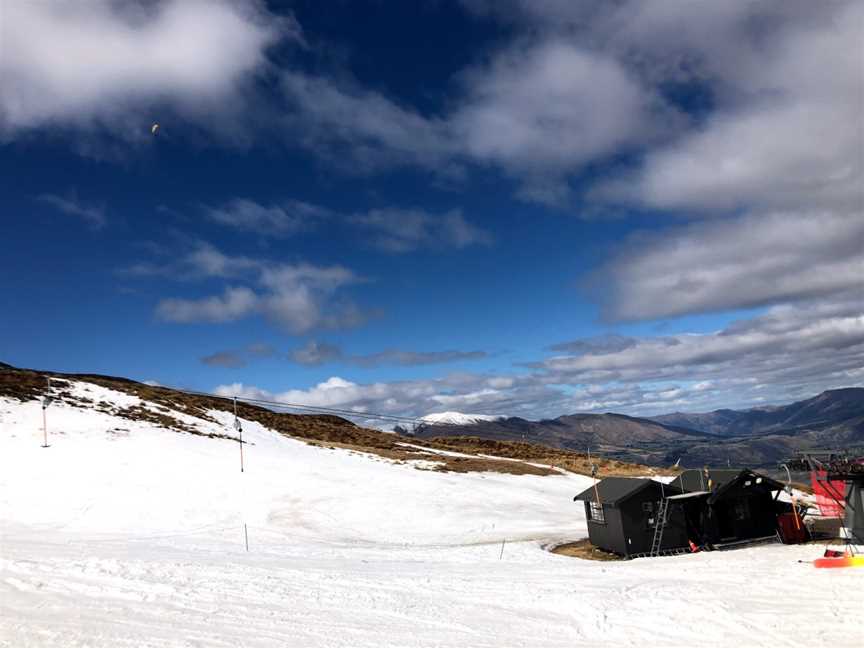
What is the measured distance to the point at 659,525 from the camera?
34.8 meters

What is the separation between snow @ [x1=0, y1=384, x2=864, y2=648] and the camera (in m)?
15.7

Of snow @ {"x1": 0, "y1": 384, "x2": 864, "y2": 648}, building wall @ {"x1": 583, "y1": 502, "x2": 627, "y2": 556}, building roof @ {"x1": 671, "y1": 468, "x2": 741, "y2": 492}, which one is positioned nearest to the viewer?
snow @ {"x1": 0, "y1": 384, "x2": 864, "y2": 648}

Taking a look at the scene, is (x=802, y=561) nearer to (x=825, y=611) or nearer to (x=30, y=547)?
(x=825, y=611)

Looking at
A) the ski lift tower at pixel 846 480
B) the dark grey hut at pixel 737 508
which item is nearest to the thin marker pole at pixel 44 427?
the dark grey hut at pixel 737 508

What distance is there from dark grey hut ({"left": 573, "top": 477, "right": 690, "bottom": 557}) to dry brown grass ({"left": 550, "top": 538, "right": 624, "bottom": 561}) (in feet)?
1.44

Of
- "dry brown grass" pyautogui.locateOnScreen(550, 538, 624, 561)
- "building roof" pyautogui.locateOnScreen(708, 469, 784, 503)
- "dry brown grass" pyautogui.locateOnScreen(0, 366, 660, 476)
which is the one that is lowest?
"dry brown grass" pyautogui.locateOnScreen(550, 538, 624, 561)

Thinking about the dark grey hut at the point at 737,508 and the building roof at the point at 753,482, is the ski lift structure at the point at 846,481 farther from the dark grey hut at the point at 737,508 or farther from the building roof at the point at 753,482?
the dark grey hut at the point at 737,508

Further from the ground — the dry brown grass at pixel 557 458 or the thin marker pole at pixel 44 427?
the thin marker pole at pixel 44 427

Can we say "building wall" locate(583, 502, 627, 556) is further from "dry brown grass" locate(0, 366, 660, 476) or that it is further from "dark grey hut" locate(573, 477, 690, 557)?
"dry brown grass" locate(0, 366, 660, 476)

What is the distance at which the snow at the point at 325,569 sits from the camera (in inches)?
620

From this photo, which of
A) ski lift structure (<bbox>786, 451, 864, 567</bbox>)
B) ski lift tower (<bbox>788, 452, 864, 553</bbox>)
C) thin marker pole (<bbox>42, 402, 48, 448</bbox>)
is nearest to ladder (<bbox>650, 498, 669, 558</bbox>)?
ski lift structure (<bbox>786, 451, 864, 567</bbox>)

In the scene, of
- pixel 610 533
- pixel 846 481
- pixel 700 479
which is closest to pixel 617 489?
pixel 610 533

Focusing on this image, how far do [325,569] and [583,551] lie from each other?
1907 centimetres

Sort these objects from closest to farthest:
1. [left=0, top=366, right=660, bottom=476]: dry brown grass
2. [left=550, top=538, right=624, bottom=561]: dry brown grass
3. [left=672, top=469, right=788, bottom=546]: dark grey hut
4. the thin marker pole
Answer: [left=550, top=538, right=624, bottom=561]: dry brown grass
[left=672, top=469, right=788, bottom=546]: dark grey hut
the thin marker pole
[left=0, top=366, right=660, bottom=476]: dry brown grass
